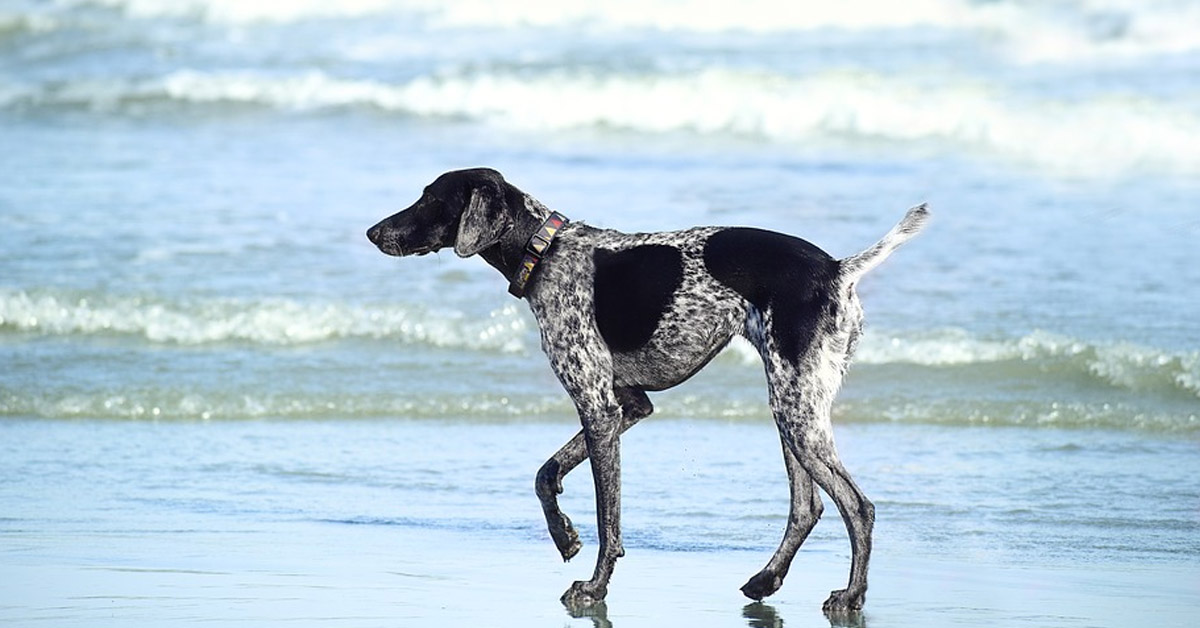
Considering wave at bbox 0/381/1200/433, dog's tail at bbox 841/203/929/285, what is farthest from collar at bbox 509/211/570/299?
wave at bbox 0/381/1200/433

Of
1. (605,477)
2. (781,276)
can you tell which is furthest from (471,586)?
(781,276)

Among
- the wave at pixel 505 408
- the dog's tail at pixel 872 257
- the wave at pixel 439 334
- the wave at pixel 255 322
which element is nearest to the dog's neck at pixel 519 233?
the dog's tail at pixel 872 257

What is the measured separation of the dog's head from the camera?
539 centimetres

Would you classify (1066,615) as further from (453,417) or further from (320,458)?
(453,417)

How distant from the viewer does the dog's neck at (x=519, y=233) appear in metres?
5.44

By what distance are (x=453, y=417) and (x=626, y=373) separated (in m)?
3.77

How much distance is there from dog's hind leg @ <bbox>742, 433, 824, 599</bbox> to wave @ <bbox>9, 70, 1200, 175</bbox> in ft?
37.2

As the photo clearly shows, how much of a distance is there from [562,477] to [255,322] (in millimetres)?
5814

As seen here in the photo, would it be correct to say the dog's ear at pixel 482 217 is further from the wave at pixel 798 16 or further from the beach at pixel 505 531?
the wave at pixel 798 16

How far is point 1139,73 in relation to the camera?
762 inches

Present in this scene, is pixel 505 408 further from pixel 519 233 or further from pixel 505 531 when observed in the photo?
pixel 519 233

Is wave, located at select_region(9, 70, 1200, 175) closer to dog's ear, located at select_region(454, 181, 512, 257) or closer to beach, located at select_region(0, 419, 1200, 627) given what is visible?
beach, located at select_region(0, 419, 1200, 627)

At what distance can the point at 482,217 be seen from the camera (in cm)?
539

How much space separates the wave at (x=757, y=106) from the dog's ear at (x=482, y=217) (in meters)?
11.7
